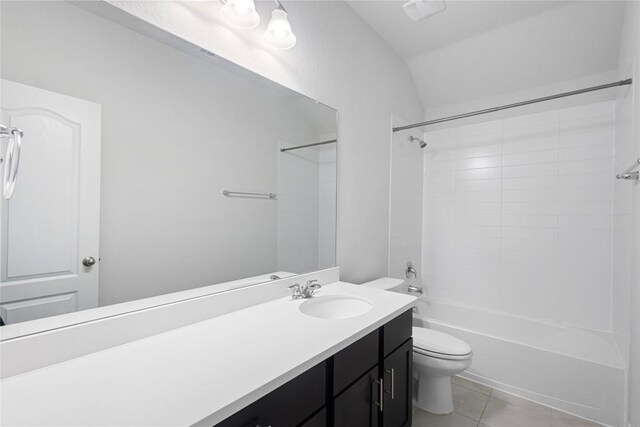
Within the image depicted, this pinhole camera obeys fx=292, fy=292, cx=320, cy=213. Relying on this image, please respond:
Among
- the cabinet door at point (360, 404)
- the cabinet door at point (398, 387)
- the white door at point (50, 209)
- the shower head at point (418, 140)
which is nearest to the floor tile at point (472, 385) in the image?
the cabinet door at point (398, 387)

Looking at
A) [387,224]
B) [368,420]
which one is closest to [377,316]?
[368,420]

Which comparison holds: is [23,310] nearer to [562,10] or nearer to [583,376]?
[583,376]

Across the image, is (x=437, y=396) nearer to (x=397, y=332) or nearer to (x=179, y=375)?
(x=397, y=332)

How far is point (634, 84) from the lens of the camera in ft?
4.98

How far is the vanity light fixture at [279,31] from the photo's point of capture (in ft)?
4.31

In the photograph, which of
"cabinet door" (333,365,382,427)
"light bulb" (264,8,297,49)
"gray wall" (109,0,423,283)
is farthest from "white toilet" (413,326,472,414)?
"light bulb" (264,8,297,49)

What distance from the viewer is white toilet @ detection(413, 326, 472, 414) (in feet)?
5.63

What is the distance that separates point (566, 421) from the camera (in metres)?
1.75

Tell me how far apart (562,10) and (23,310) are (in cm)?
313

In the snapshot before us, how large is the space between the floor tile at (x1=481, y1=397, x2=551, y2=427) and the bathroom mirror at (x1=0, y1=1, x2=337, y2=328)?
1564 millimetres

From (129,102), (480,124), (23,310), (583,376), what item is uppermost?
(480,124)

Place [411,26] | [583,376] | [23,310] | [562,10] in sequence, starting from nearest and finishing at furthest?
[23,310] → [583,376] → [562,10] → [411,26]

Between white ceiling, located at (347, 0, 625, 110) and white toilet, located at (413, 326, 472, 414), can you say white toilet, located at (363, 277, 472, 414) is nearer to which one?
white toilet, located at (413, 326, 472, 414)

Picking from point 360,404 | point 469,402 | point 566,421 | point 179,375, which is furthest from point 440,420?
point 179,375
